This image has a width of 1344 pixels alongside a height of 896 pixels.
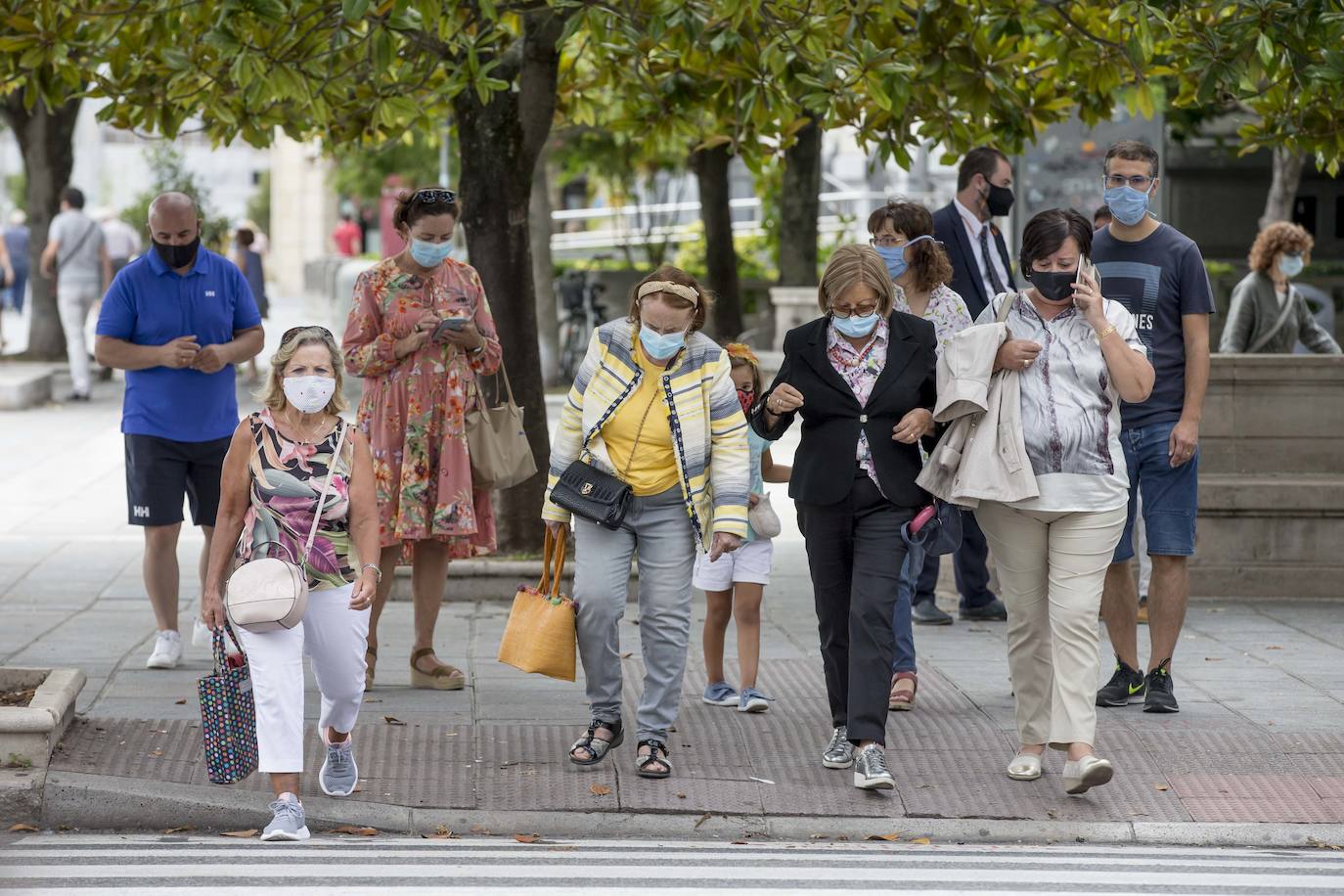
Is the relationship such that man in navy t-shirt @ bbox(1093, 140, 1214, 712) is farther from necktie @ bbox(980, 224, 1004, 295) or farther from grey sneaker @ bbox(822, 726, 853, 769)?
grey sneaker @ bbox(822, 726, 853, 769)

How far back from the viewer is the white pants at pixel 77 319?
755 inches

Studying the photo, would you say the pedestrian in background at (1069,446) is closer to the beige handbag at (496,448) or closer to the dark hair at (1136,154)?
the dark hair at (1136,154)

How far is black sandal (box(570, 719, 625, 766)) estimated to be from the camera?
650 cm

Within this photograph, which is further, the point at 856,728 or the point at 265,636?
the point at 856,728

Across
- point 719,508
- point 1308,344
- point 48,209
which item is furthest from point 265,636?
point 48,209

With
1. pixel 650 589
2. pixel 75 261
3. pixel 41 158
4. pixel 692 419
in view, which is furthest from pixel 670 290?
pixel 41 158

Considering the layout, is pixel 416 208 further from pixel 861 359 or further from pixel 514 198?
pixel 514 198

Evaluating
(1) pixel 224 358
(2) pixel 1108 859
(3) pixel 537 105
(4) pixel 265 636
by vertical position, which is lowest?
(2) pixel 1108 859

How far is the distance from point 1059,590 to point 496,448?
2.38 meters

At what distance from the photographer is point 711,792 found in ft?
20.7

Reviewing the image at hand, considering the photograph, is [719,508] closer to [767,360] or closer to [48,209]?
[767,360]

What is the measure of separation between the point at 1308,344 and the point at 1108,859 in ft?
20.2

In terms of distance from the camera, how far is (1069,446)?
6191 mm

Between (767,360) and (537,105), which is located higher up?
(537,105)
